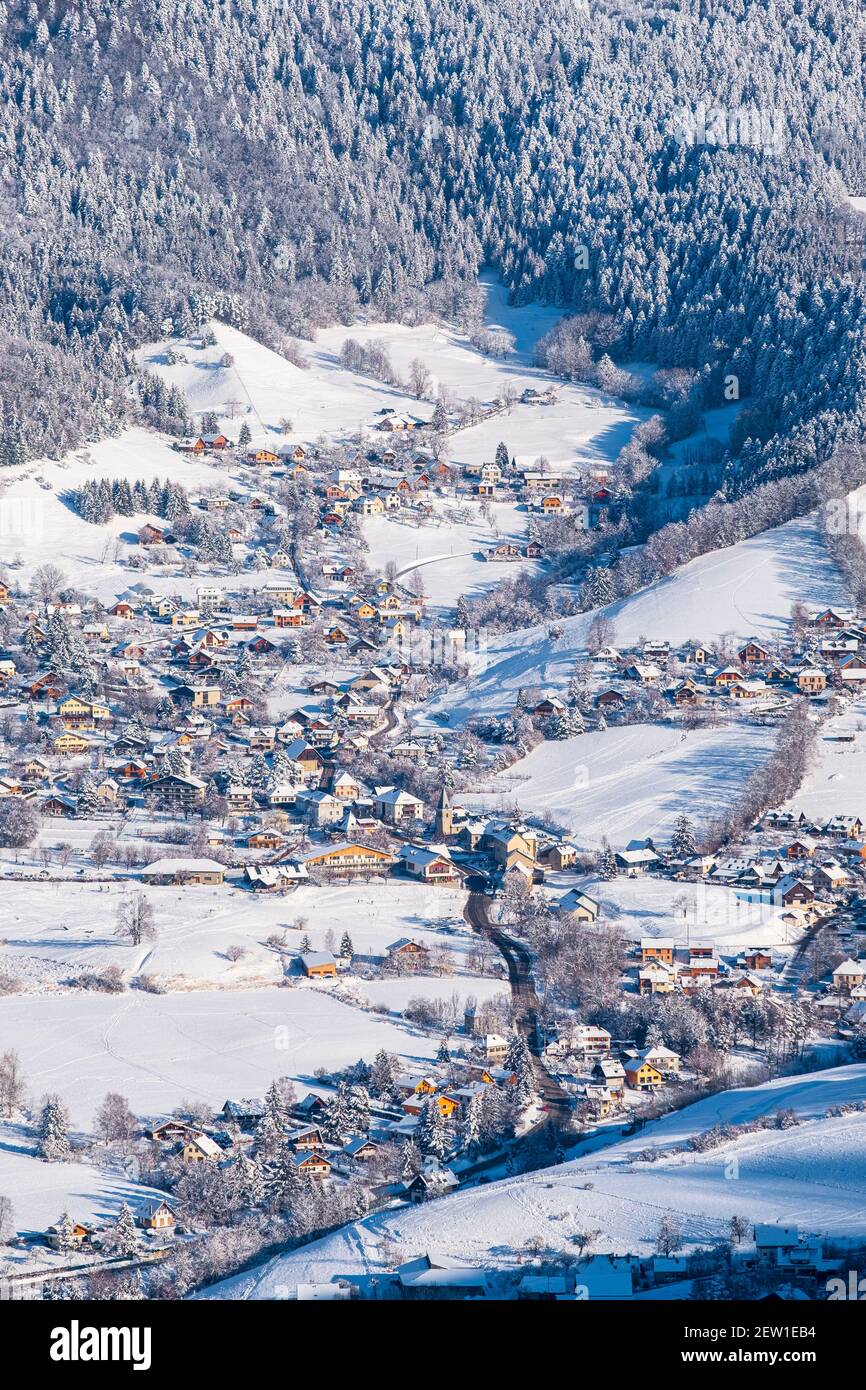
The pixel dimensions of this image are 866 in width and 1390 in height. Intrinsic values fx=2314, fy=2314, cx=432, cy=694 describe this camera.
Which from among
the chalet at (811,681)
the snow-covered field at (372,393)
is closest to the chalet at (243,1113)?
the chalet at (811,681)

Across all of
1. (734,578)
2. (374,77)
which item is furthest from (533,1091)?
(374,77)

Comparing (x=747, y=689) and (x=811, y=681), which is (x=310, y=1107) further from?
(x=811, y=681)

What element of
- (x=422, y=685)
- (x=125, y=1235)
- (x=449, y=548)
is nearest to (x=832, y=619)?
(x=422, y=685)

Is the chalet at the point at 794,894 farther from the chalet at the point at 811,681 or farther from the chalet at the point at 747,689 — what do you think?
the chalet at the point at 811,681

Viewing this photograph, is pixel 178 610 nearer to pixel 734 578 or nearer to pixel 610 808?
pixel 734 578

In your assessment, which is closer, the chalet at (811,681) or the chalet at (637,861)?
the chalet at (637,861)

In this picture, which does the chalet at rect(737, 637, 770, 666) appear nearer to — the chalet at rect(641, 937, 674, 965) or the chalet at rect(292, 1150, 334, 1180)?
the chalet at rect(641, 937, 674, 965)

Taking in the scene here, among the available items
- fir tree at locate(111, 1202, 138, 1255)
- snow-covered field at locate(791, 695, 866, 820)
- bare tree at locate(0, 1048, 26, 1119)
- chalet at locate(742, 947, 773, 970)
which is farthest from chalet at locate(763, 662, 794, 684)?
fir tree at locate(111, 1202, 138, 1255)

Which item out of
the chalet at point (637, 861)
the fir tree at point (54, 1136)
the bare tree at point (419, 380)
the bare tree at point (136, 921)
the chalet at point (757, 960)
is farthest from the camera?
the bare tree at point (419, 380)
